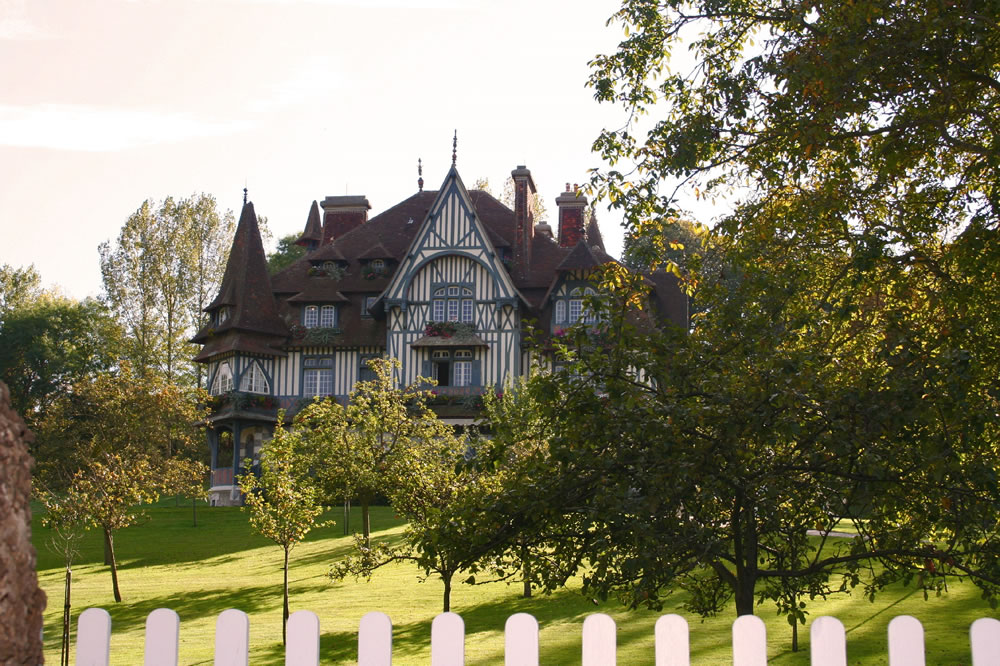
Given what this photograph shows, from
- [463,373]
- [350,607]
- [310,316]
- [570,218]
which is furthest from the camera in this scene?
[570,218]

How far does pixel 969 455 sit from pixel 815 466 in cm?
151

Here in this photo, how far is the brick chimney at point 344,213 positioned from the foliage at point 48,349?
14.9 meters

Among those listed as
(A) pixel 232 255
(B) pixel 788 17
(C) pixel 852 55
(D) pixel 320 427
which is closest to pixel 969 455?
(C) pixel 852 55

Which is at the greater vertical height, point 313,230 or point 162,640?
point 313,230

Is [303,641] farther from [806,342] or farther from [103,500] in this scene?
[103,500]

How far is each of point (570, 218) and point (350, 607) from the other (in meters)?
26.1

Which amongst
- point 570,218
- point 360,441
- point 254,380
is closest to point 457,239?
point 570,218

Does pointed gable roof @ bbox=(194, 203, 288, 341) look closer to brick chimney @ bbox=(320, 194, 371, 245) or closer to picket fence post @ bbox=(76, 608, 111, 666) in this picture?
brick chimney @ bbox=(320, 194, 371, 245)

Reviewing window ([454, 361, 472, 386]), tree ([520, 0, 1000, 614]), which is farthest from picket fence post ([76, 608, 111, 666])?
window ([454, 361, 472, 386])

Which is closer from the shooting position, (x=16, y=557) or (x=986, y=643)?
(x=16, y=557)

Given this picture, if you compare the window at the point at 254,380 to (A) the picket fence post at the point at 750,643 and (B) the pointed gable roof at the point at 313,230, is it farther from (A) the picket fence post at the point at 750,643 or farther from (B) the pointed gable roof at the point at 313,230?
(A) the picket fence post at the point at 750,643

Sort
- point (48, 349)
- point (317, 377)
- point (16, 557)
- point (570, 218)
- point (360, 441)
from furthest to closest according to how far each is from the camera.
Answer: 1. point (48, 349)
2. point (570, 218)
3. point (317, 377)
4. point (360, 441)
5. point (16, 557)

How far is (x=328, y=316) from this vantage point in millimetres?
42531

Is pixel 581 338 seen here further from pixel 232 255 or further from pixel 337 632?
pixel 232 255
